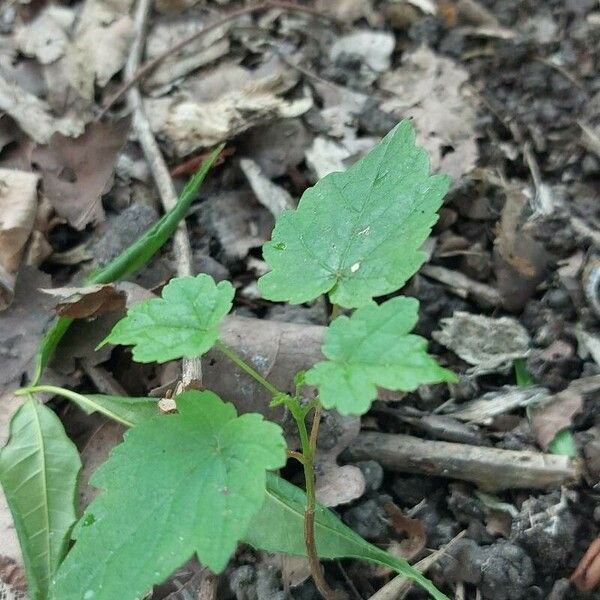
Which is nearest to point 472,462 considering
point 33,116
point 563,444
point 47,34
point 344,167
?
point 563,444

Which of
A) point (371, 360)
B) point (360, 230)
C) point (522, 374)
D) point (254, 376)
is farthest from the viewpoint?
point (522, 374)

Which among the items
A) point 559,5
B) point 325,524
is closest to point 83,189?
point 325,524

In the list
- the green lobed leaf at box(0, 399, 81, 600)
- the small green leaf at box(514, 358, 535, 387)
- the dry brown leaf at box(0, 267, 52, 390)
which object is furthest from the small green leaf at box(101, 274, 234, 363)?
the small green leaf at box(514, 358, 535, 387)

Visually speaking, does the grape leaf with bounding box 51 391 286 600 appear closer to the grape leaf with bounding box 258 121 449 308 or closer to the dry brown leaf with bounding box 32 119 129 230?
the grape leaf with bounding box 258 121 449 308

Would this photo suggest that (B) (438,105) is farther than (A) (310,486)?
Yes

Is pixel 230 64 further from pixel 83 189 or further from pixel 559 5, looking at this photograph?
pixel 559 5

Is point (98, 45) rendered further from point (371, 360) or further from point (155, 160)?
point (371, 360)
